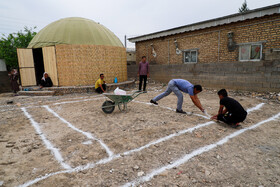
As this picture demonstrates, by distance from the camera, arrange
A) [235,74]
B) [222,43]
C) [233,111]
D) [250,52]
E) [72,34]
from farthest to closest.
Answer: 1. [72,34]
2. [222,43]
3. [250,52]
4. [235,74]
5. [233,111]

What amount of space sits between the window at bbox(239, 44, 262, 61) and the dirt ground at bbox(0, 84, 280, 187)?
4342 millimetres

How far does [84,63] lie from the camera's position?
10195mm

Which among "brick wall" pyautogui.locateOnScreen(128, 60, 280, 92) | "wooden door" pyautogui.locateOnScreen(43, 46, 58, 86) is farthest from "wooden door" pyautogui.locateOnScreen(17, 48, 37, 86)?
"brick wall" pyautogui.locateOnScreen(128, 60, 280, 92)

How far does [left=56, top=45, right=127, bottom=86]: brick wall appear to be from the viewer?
32.2ft

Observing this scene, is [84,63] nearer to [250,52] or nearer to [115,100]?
[115,100]

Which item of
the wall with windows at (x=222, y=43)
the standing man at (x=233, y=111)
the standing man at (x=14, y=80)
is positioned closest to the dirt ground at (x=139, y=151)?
the standing man at (x=233, y=111)

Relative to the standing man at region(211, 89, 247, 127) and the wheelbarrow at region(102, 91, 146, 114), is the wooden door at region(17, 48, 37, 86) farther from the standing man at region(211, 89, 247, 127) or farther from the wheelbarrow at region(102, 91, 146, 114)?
the standing man at region(211, 89, 247, 127)

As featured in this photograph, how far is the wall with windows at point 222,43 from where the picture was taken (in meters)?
8.05

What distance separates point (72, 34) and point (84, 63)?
2068 mm

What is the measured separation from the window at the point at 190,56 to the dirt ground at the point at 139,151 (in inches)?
262

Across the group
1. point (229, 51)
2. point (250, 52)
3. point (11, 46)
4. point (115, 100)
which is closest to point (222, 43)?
point (229, 51)

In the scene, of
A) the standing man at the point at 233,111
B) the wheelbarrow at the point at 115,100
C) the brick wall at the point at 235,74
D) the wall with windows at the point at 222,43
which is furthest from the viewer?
the wall with windows at the point at 222,43

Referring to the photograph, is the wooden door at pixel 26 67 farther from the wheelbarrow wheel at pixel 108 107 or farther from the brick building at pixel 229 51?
the brick building at pixel 229 51

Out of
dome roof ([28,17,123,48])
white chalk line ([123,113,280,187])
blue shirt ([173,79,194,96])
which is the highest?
dome roof ([28,17,123,48])
